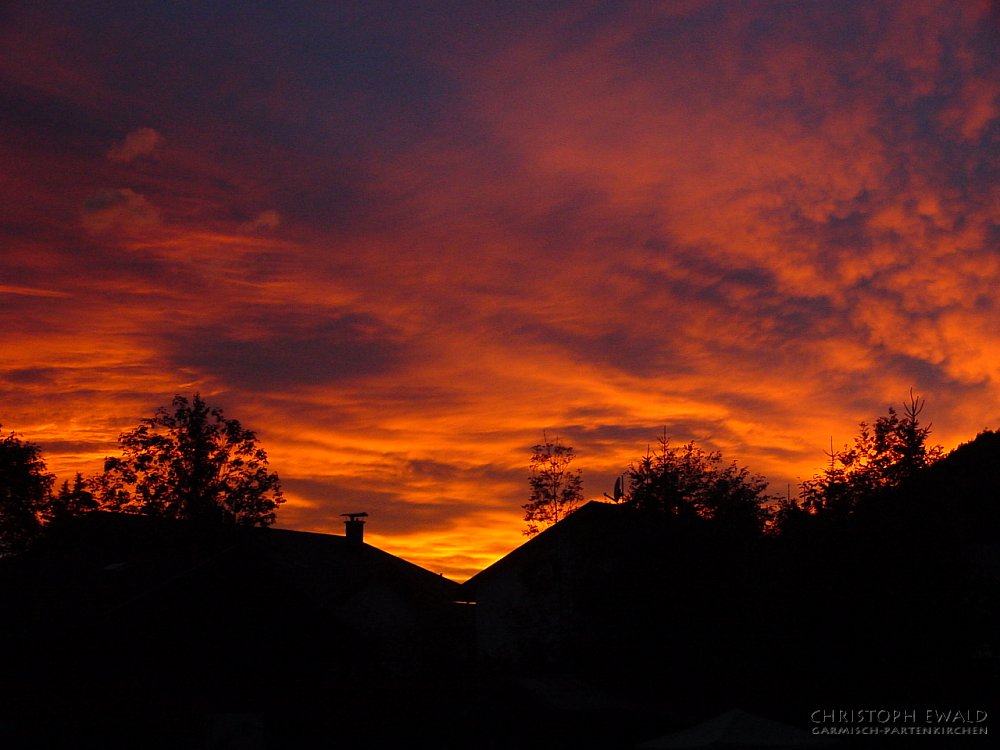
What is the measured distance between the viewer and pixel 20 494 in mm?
64375

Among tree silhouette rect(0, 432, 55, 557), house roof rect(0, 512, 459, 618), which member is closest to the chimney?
house roof rect(0, 512, 459, 618)

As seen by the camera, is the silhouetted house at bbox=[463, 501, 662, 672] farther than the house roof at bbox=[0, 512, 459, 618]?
Yes

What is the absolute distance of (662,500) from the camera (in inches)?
1467

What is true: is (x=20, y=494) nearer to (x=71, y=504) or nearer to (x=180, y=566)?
(x=71, y=504)

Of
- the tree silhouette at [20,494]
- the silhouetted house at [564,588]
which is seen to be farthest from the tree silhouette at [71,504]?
the silhouetted house at [564,588]

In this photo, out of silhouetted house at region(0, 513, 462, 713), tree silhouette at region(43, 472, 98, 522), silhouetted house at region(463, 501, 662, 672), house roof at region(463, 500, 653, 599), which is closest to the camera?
silhouetted house at region(0, 513, 462, 713)

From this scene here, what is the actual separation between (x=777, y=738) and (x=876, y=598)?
10810 mm

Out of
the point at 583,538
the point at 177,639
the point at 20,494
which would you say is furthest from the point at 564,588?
the point at 20,494

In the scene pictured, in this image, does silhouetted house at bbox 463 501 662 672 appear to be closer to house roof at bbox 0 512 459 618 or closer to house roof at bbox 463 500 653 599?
house roof at bbox 463 500 653 599

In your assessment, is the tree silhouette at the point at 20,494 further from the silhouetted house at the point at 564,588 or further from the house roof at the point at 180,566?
the silhouetted house at the point at 564,588

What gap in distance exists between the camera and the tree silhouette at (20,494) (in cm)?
6388

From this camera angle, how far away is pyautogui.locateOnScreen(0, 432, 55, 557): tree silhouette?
63.9 metres

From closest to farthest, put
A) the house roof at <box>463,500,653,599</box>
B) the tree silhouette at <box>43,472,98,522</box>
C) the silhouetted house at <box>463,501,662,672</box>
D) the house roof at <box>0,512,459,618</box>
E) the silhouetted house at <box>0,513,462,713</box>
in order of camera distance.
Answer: the silhouetted house at <box>0,513,462,713</box>, the house roof at <box>0,512,459,618</box>, the silhouetted house at <box>463,501,662,672</box>, the house roof at <box>463,500,653,599</box>, the tree silhouette at <box>43,472,98,522</box>

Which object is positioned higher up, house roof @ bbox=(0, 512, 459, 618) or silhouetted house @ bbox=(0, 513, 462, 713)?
house roof @ bbox=(0, 512, 459, 618)
